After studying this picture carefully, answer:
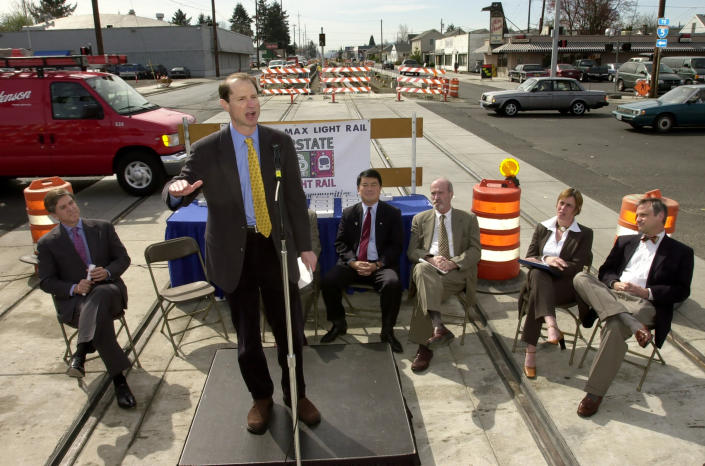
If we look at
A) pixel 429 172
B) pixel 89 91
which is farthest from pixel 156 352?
pixel 429 172

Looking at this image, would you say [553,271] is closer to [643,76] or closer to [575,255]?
[575,255]

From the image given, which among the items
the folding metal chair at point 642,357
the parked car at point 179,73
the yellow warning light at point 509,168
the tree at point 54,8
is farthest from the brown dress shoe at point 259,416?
the tree at point 54,8

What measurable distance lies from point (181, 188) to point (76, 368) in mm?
1994

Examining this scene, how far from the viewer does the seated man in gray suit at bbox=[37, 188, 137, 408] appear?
4.07 meters

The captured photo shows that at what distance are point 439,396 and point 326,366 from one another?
2.90ft

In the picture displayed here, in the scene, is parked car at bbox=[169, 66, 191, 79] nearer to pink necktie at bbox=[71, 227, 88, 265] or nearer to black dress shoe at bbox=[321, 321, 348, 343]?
pink necktie at bbox=[71, 227, 88, 265]

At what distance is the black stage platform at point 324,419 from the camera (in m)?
3.28

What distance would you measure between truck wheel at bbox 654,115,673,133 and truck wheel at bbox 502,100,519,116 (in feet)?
18.1

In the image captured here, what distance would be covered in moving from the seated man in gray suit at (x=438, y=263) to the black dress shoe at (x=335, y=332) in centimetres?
69

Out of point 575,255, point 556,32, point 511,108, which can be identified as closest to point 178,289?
point 575,255

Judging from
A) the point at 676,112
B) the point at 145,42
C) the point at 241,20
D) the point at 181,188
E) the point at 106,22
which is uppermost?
the point at 241,20

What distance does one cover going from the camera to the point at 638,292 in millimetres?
4016

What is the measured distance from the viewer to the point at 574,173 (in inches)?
456

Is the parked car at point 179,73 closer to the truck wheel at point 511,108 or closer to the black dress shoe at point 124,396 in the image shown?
the truck wheel at point 511,108
